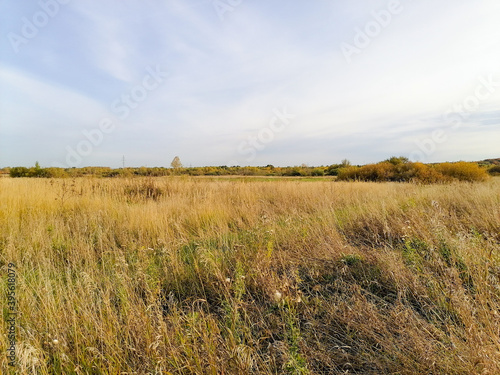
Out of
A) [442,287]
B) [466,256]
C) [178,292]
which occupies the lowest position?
[178,292]

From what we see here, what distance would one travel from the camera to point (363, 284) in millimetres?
2799

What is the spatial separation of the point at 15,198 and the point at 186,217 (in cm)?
431

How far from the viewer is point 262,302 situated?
2.64m

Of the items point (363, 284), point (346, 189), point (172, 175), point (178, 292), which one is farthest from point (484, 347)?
point (172, 175)

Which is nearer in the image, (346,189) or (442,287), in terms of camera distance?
(442,287)

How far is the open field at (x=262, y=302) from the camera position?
1.67 metres

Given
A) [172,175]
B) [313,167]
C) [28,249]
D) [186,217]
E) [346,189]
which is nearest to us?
[28,249]

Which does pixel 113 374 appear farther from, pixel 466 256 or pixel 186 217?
pixel 186 217

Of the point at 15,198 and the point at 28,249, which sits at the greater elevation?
the point at 15,198

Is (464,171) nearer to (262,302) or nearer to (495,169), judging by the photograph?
(495,169)

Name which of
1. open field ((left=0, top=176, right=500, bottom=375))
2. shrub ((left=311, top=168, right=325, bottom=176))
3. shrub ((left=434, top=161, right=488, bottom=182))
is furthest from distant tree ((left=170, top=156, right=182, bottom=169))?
shrub ((left=311, top=168, right=325, bottom=176))

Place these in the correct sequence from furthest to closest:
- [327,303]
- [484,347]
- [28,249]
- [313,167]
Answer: [313,167]
[28,249]
[327,303]
[484,347]

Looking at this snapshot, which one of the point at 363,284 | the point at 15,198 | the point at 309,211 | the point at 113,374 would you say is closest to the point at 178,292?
the point at 113,374

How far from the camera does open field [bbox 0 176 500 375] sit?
1.67 metres
